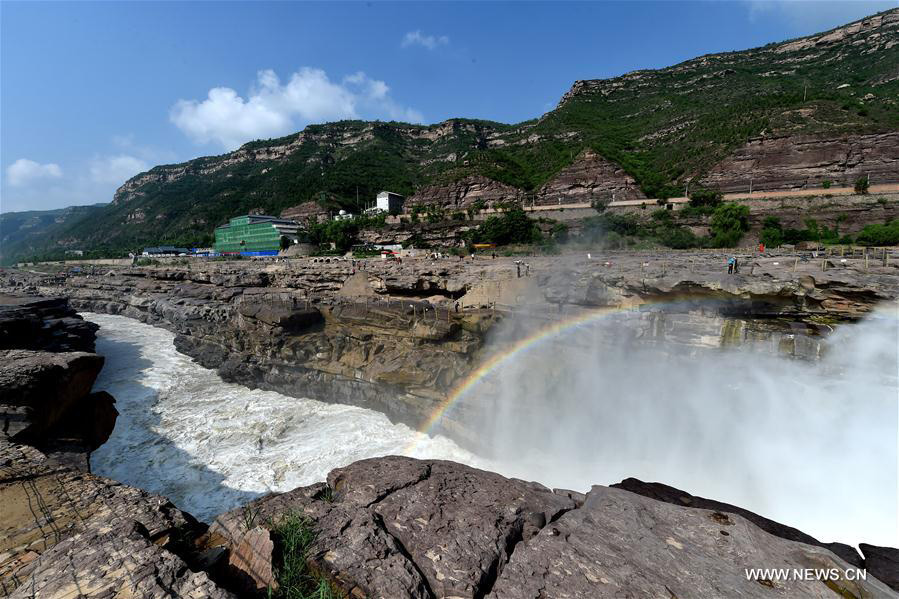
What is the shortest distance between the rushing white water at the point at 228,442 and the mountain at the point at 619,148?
152ft

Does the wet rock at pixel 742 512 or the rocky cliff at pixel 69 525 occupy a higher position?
the rocky cliff at pixel 69 525

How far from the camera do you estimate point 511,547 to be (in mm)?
3076

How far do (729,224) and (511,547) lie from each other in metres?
38.0

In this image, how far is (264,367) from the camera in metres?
16.1

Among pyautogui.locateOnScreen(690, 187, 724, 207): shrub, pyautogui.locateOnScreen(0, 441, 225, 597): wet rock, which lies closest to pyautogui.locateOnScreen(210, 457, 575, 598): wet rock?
pyautogui.locateOnScreen(0, 441, 225, 597): wet rock

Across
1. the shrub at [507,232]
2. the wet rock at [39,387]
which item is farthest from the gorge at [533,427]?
the shrub at [507,232]

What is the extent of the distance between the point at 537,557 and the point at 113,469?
13.5 meters

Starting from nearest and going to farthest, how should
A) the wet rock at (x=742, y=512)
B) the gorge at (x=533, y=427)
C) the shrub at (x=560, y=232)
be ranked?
the gorge at (x=533, y=427) → the wet rock at (x=742, y=512) → the shrub at (x=560, y=232)

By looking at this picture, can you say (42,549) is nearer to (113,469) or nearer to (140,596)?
(140,596)

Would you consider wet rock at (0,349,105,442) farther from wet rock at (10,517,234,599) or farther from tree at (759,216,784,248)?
tree at (759,216,784,248)

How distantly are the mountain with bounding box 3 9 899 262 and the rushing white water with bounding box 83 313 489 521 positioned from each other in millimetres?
46268

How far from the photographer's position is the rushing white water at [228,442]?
9.54m

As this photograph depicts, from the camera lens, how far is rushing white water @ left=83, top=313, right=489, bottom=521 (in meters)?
9.54

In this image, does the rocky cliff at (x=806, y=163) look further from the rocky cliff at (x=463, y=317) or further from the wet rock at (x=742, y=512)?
the wet rock at (x=742, y=512)
